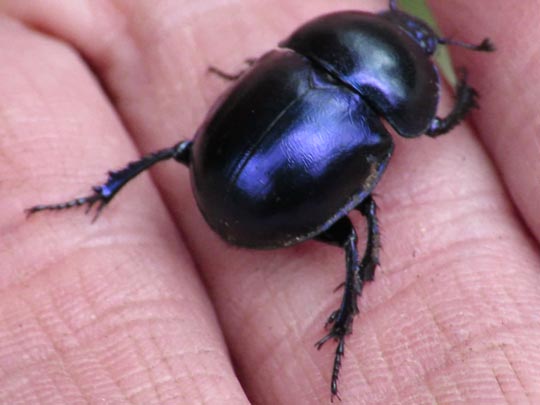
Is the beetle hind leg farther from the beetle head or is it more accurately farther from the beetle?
the beetle head

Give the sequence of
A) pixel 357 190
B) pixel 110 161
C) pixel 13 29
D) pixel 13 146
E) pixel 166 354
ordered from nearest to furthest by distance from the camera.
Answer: pixel 166 354
pixel 357 190
pixel 13 146
pixel 110 161
pixel 13 29

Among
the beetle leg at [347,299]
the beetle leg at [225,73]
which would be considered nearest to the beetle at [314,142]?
the beetle leg at [347,299]

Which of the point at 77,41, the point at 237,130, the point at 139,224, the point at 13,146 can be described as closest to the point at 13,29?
the point at 77,41

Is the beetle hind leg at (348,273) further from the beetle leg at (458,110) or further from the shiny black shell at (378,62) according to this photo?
the beetle leg at (458,110)

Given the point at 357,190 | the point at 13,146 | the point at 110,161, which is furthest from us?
the point at 110,161

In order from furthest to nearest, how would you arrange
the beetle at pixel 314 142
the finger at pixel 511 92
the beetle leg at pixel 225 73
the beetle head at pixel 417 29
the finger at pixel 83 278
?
the beetle leg at pixel 225 73, the beetle head at pixel 417 29, the finger at pixel 511 92, the beetle at pixel 314 142, the finger at pixel 83 278

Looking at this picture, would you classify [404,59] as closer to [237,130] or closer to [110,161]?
[237,130]
